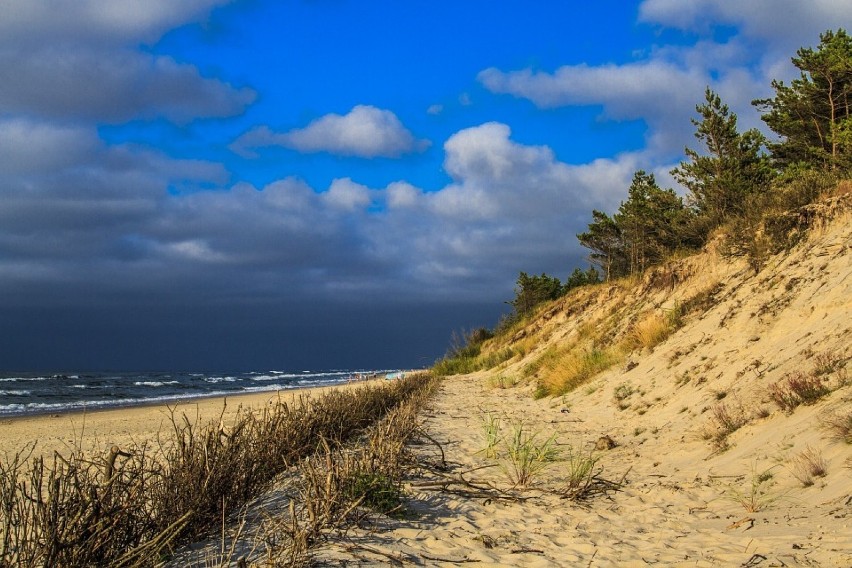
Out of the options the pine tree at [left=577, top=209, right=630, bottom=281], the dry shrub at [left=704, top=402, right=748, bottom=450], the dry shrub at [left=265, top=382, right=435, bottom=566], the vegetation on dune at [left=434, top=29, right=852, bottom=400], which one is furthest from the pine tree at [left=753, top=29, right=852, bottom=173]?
the dry shrub at [left=265, top=382, right=435, bottom=566]

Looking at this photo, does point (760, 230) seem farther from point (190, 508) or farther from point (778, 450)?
point (190, 508)

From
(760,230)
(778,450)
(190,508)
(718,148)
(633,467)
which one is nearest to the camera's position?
(190,508)

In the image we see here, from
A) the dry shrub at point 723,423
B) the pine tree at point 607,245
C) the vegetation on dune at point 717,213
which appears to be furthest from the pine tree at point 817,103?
the dry shrub at point 723,423

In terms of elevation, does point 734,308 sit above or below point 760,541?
above

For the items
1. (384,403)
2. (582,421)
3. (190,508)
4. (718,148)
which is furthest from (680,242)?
(190,508)

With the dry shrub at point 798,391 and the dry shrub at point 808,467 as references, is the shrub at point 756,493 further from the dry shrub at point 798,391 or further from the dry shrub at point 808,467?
the dry shrub at point 798,391

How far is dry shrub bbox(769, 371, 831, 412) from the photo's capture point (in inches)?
271

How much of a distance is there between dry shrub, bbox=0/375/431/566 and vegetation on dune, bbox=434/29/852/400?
6117 millimetres

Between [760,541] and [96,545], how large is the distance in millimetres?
4525

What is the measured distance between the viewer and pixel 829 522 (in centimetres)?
450

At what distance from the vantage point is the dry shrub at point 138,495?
322cm

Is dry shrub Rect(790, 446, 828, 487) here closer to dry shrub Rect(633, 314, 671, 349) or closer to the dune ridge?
the dune ridge

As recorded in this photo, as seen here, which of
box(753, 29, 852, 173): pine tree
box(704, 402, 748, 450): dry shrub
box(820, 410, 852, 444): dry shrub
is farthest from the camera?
box(753, 29, 852, 173): pine tree

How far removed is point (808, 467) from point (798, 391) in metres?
1.86
